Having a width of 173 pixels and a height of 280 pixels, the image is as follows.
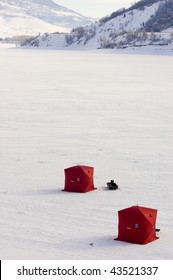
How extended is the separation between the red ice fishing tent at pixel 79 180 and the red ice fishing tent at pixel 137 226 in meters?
2.52

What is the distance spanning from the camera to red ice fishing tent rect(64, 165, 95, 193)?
35.6ft

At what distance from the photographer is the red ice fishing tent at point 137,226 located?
8.27m

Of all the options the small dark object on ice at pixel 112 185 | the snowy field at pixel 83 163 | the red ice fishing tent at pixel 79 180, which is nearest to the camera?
the snowy field at pixel 83 163

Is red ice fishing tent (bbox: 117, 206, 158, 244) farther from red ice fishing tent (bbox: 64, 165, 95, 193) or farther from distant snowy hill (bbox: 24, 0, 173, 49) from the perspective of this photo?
distant snowy hill (bbox: 24, 0, 173, 49)

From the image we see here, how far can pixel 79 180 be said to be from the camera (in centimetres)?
1085

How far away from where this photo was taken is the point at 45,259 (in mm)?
7594

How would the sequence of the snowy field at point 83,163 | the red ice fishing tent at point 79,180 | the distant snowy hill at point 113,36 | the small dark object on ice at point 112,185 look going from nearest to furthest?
the snowy field at point 83,163 < the red ice fishing tent at point 79,180 < the small dark object on ice at point 112,185 < the distant snowy hill at point 113,36

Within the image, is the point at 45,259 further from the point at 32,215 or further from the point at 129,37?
the point at 129,37

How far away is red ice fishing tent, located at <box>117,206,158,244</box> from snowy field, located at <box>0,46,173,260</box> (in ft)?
0.40

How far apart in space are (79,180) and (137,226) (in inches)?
107

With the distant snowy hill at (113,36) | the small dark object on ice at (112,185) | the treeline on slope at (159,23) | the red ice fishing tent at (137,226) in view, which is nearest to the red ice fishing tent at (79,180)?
the small dark object on ice at (112,185)

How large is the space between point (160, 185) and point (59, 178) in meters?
2.11

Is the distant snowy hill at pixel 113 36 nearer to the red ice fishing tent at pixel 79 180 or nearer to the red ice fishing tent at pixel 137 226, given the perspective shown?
the red ice fishing tent at pixel 79 180
